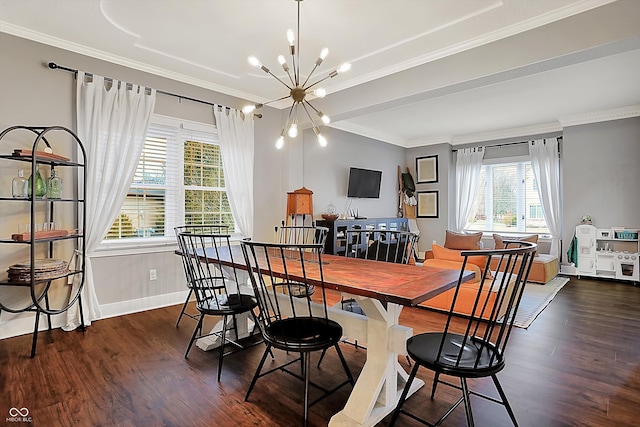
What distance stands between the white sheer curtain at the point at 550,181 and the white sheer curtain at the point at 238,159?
17.6 feet

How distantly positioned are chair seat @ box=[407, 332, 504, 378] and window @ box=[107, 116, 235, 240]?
3224mm

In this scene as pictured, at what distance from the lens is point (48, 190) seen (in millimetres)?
2994

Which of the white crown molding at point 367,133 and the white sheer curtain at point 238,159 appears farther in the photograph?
the white crown molding at point 367,133

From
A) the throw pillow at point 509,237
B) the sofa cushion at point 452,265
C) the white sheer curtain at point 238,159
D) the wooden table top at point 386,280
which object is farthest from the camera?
the throw pillow at point 509,237

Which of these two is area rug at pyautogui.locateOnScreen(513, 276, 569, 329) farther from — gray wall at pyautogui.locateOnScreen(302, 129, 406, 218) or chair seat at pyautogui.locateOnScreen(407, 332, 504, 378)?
gray wall at pyautogui.locateOnScreen(302, 129, 406, 218)

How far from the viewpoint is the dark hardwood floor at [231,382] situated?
6.15ft

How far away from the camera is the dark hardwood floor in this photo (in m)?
1.88

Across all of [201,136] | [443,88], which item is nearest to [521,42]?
[443,88]

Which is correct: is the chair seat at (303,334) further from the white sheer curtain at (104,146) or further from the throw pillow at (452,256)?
the white sheer curtain at (104,146)

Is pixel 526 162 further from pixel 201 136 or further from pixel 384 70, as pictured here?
pixel 201 136

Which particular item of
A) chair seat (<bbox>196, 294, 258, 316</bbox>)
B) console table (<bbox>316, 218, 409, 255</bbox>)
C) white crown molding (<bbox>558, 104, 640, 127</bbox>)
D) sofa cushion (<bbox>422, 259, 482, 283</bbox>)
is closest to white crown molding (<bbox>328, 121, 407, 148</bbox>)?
console table (<bbox>316, 218, 409, 255</bbox>)

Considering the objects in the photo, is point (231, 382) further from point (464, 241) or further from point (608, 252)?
point (608, 252)

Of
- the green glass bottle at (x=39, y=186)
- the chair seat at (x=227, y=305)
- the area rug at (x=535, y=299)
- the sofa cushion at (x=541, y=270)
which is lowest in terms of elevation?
the area rug at (x=535, y=299)

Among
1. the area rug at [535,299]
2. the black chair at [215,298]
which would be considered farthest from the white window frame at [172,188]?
the area rug at [535,299]
